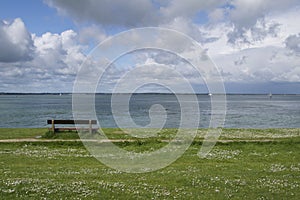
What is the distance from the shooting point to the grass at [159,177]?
13148 millimetres

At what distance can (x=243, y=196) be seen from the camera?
12.9 meters

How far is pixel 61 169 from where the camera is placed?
59.9 feet

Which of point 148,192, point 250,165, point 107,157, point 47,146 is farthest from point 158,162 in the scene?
point 47,146

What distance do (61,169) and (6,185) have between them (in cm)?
438

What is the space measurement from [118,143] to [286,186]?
56.7ft

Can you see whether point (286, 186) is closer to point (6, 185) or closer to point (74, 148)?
point (6, 185)

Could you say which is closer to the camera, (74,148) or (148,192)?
(148,192)

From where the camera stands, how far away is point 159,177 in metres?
16.5

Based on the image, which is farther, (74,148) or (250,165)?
(74,148)

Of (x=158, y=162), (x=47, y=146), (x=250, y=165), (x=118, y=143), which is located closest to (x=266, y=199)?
(x=250, y=165)

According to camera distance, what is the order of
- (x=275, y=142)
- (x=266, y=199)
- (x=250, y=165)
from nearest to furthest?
1. (x=266, y=199)
2. (x=250, y=165)
3. (x=275, y=142)

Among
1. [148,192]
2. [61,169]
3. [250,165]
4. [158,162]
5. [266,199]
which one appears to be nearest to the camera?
[266,199]

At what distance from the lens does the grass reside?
13.1 metres

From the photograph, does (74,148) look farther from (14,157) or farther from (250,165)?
(250,165)
